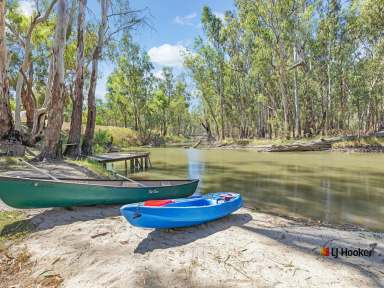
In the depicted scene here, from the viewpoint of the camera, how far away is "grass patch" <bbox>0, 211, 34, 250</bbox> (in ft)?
18.9

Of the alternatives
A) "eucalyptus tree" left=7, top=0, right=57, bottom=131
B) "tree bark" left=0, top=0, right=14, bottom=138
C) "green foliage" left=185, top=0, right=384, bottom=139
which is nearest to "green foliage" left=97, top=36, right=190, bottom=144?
"green foliage" left=185, top=0, right=384, bottom=139

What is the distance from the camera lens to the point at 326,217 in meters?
8.07

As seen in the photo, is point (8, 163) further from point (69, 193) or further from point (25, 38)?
point (25, 38)

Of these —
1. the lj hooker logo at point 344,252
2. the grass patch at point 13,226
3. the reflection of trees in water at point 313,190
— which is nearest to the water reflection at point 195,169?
the reflection of trees in water at point 313,190

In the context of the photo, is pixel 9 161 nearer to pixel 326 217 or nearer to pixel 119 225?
pixel 119 225

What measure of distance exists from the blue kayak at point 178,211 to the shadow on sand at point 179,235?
0.14m

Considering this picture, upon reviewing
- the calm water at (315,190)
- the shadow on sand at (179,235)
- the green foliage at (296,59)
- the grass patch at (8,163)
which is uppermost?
the green foliage at (296,59)

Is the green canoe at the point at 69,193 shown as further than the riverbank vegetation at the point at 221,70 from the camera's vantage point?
No

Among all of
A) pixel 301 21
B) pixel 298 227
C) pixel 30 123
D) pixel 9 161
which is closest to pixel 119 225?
pixel 298 227

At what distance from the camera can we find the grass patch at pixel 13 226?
18.9 ft

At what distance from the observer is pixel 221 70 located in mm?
44344

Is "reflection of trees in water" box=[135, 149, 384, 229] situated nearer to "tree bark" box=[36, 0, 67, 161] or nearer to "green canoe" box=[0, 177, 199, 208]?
"green canoe" box=[0, 177, 199, 208]

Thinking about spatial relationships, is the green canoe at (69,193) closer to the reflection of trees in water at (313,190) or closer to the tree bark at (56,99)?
the reflection of trees in water at (313,190)

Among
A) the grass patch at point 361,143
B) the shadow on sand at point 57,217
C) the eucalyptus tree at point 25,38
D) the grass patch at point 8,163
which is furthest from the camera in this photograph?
the grass patch at point 361,143
